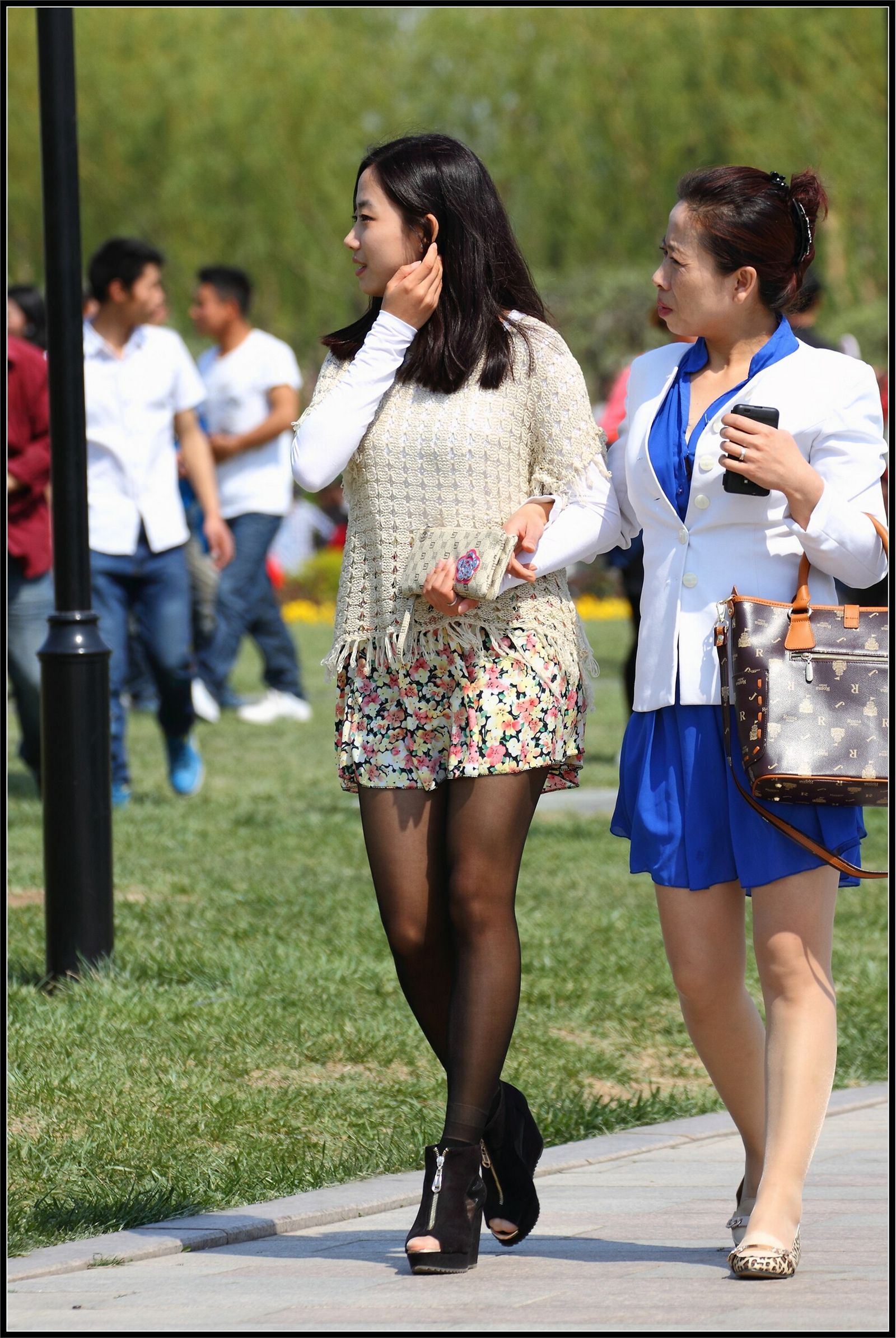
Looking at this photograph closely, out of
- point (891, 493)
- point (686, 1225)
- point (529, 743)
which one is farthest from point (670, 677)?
point (686, 1225)

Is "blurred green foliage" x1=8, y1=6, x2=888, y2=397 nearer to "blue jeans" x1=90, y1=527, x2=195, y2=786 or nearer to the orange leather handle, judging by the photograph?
"blue jeans" x1=90, y1=527, x2=195, y2=786

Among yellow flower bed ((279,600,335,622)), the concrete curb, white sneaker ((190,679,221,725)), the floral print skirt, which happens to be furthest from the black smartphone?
yellow flower bed ((279,600,335,622))

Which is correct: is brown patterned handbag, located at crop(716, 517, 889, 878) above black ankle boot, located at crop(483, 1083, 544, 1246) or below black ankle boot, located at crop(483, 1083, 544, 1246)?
above

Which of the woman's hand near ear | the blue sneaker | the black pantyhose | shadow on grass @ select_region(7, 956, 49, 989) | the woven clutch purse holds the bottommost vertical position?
shadow on grass @ select_region(7, 956, 49, 989)

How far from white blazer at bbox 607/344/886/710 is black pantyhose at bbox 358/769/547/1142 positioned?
0.34 m

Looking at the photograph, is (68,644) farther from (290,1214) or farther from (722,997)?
(722,997)

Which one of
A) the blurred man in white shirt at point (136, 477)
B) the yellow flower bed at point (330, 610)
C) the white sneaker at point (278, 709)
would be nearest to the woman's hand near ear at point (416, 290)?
the blurred man in white shirt at point (136, 477)

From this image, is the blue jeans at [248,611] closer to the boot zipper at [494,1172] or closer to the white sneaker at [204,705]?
the white sneaker at [204,705]

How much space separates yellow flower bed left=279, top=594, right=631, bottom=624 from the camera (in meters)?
22.0

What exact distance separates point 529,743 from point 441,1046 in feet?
2.00

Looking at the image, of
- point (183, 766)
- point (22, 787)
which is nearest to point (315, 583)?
point (22, 787)

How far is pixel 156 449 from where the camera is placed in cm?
880

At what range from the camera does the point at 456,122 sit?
32.8 meters

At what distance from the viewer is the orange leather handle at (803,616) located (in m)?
3.44
